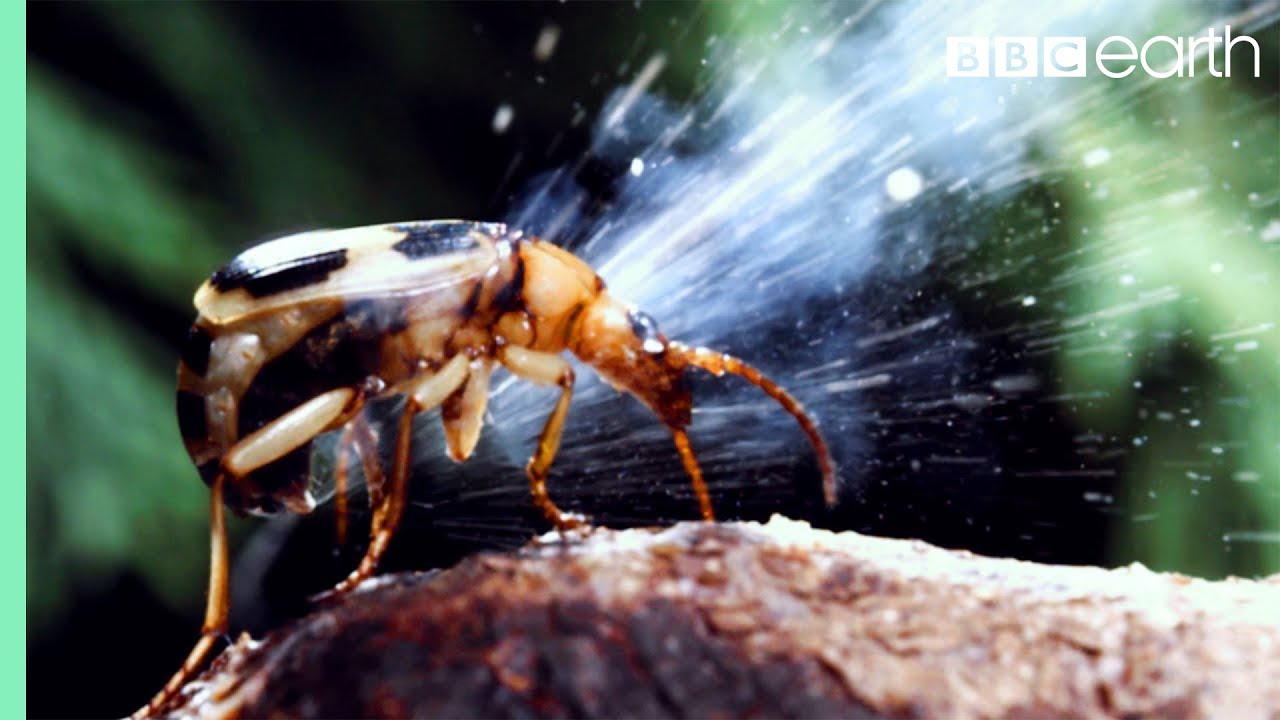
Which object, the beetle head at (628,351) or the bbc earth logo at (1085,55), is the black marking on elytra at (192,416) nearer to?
the beetle head at (628,351)

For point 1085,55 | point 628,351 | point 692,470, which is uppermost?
point 1085,55

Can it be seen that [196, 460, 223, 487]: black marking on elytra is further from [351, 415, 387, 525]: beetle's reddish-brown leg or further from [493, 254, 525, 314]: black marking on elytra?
[493, 254, 525, 314]: black marking on elytra

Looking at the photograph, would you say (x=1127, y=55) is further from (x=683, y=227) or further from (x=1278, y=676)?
(x=1278, y=676)

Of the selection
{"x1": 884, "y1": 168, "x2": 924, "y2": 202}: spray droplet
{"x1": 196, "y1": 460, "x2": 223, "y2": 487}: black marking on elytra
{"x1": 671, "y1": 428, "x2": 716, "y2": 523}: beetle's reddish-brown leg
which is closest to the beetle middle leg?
{"x1": 196, "y1": 460, "x2": 223, "y2": 487}: black marking on elytra

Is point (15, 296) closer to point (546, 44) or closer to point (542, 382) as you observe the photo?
point (542, 382)

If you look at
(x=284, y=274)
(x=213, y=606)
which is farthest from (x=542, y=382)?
(x=213, y=606)

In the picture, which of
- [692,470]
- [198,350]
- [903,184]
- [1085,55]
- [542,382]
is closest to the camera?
[198,350]

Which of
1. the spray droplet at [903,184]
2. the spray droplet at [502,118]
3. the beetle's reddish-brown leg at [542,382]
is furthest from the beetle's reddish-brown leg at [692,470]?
the spray droplet at [903,184]
